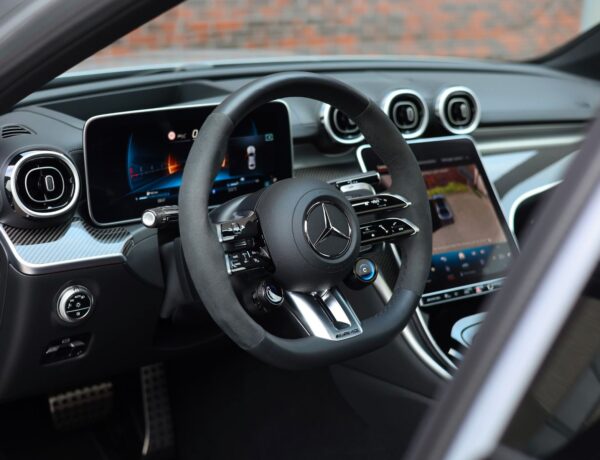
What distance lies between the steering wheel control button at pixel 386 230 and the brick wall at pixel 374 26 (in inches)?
206

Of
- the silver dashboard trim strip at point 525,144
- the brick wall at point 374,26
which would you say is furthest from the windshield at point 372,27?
the silver dashboard trim strip at point 525,144

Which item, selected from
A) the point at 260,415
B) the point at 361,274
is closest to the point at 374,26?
the point at 260,415

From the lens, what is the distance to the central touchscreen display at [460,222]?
1953 millimetres

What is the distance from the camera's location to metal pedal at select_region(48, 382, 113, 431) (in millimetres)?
2191

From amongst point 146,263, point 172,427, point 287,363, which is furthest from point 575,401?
point 172,427

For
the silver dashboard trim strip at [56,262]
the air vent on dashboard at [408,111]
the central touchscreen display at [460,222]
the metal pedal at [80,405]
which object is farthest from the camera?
the metal pedal at [80,405]

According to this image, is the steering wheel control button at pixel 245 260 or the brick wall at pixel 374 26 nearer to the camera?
the steering wheel control button at pixel 245 260

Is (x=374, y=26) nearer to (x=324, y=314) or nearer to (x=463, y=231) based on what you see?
(x=463, y=231)

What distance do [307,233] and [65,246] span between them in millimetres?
503

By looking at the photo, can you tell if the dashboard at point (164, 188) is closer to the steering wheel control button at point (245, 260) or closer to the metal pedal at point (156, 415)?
the steering wheel control button at point (245, 260)

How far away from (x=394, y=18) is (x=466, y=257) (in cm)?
548

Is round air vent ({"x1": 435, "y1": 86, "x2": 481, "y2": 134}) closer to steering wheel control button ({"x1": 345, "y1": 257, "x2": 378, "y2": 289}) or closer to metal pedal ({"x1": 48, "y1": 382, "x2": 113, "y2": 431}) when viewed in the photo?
steering wheel control button ({"x1": 345, "y1": 257, "x2": 378, "y2": 289})

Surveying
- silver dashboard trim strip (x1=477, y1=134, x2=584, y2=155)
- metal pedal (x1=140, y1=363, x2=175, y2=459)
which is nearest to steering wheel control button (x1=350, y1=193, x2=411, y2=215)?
silver dashboard trim strip (x1=477, y1=134, x2=584, y2=155)

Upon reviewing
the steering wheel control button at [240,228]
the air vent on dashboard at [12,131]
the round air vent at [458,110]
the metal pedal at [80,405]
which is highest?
the round air vent at [458,110]
